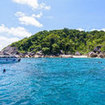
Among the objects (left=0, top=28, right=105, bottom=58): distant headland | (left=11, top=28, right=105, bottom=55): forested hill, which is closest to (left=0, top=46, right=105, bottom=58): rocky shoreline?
(left=0, top=28, right=105, bottom=58): distant headland

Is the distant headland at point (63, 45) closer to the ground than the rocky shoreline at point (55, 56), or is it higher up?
higher up

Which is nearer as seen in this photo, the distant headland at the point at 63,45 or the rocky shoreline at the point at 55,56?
the rocky shoreline at the point at 55,56

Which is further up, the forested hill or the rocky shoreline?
the forested hill

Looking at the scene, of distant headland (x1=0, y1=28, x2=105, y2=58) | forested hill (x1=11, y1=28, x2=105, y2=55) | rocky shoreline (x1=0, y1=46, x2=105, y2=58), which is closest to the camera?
rocky shoreline (x1=0, y1=46, x2=105, y2=58)

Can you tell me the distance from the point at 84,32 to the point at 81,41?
19.8 meters

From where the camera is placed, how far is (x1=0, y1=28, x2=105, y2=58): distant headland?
133m

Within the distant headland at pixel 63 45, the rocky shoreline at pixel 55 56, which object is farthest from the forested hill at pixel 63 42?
the rocky shoreline at pixel 55 56

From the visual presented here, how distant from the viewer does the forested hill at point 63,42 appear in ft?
457

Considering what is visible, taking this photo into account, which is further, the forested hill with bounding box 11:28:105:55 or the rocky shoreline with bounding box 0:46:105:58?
the forested hill with bounding box 11:28:105:55

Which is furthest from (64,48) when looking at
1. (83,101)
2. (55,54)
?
(83,101)

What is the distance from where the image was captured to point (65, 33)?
184750mm

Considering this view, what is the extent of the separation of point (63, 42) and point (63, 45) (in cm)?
401

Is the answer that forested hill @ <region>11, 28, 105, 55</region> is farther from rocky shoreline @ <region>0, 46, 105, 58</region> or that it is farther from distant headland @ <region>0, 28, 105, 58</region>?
rocky shoreline @ <region>0, 46, 105, 58</region>

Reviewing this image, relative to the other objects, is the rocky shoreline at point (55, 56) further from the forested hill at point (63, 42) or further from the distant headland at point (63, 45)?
the forested hill at point (63, 42)
